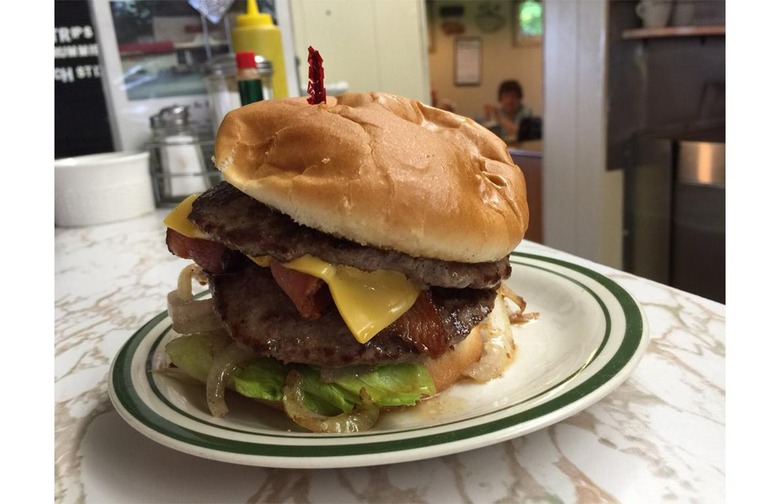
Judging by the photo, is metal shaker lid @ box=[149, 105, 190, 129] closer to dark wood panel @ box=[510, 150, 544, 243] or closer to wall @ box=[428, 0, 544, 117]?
dark wood panel @ box=[510, 150, 544, 243]

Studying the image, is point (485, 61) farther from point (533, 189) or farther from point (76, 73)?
point (76, 73)

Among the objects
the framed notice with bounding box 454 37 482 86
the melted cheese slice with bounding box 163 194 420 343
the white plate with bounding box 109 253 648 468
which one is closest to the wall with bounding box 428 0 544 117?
the framed notice with bounding box 454 37 482 86

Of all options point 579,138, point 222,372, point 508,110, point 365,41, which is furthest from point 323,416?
point 508,110

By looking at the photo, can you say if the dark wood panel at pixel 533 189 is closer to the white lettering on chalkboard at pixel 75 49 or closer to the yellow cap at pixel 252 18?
the yellow cap at pixel 252 18

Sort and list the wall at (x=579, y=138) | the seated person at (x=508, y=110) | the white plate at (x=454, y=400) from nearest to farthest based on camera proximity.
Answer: the white plate at (x=454, y=400) < the wall at (x=579, y=138) < the seated person at (x=508, y=110)

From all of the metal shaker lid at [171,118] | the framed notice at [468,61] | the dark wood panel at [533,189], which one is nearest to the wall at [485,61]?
the framed notice at [468,61]

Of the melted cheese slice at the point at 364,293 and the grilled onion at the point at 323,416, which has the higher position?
the melted cheese slice at the point at 364,293

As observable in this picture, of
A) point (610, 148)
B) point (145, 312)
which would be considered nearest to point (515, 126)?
point (610, 148)

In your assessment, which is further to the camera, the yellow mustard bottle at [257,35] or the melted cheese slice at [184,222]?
the yellow mustard bottle at [257,35]
